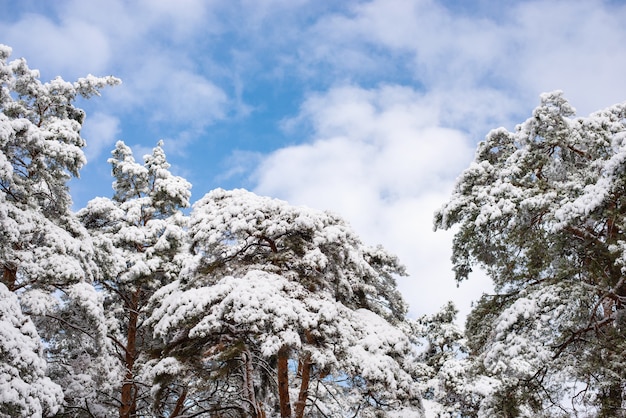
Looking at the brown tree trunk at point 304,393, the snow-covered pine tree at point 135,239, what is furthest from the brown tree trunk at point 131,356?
the brown tree trunk at point 304,393

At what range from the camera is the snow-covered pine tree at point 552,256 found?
8828 millimetres

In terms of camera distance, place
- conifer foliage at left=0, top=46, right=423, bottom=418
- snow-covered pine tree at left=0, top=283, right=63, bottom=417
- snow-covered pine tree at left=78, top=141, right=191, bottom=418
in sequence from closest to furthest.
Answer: snow-covered pine tree at left=0, top=283, right=63, bottom=417, conifer foliage at left=0, top=46, right=423, bottom=418, snow-covered pine tree at left=78, top=141, right=191, bottom=418

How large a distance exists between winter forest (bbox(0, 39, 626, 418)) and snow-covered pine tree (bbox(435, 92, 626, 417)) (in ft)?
0.14

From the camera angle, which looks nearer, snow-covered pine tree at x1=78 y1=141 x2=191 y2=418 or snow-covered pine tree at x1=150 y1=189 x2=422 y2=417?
snow-covered pine tree at x1=150 y1=189 x2=422 y2=417

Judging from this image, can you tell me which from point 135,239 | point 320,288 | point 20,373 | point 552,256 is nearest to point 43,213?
point 135,239

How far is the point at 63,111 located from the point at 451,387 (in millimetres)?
16678

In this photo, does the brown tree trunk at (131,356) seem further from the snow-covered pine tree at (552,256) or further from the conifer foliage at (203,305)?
the snow-covered pine tree at (552,256)

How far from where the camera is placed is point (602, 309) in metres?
10.6

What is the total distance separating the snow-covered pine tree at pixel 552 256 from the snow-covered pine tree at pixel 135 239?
10238mm

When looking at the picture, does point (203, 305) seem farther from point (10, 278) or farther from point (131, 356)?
point (131, 356)

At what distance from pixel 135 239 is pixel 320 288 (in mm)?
9752

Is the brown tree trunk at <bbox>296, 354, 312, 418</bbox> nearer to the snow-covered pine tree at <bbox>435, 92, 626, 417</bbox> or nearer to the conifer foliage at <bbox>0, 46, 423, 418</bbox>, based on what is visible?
the conifer foliage at <bbox>0, 46, 423, 418</bbox>

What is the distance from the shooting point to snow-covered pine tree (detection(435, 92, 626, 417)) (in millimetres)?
8828

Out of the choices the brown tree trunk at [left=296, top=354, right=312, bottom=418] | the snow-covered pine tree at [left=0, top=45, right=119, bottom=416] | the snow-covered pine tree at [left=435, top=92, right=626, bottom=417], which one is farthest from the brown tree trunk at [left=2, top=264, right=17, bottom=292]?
the snow-covered pine tree at [left=435, top=92, right=626, bottom=417]
